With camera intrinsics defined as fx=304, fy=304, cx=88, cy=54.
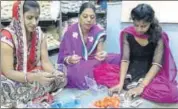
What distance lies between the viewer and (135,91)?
55.7 inches

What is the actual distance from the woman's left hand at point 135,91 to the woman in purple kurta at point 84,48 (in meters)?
0.26

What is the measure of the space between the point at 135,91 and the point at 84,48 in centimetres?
47

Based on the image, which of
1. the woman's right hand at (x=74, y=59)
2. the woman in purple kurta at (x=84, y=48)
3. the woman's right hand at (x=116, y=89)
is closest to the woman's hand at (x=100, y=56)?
the woman in purple kurta at (x=84, y=48)

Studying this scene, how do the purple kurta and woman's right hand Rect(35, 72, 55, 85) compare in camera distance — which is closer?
woman's right hand Rect(35, 72, 55, 85)

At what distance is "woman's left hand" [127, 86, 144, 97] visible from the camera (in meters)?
1.37

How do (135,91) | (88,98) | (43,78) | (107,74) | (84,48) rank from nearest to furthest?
(88,98) → (43,78) → (135,91) → (107,74) → (84,48)

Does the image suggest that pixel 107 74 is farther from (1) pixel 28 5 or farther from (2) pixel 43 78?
(1) pixel 28 5

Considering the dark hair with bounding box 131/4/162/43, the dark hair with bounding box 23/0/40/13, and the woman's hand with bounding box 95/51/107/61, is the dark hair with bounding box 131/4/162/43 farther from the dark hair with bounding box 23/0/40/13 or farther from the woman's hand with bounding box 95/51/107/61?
the dark hair with bounding box 23/0/40/13

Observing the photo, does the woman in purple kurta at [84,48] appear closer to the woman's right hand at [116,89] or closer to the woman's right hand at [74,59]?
the woman's right hand at [74,59]

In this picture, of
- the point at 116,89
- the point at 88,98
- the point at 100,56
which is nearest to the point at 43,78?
the point at 88,98

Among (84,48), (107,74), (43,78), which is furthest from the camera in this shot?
(84,48)

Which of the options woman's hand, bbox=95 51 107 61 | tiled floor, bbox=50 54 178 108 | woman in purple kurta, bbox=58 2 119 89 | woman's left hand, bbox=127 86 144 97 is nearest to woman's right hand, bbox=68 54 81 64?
woman in purple kurta, bbox=58 2 119 89

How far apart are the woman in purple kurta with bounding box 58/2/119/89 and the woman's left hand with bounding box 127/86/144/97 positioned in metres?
0.26

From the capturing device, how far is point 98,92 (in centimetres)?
132
